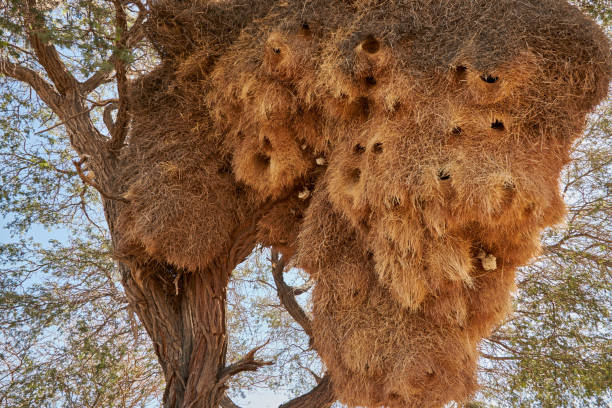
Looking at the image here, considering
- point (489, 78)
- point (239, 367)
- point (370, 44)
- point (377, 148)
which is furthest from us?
point (239, 367)

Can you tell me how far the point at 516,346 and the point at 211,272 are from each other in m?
4.43

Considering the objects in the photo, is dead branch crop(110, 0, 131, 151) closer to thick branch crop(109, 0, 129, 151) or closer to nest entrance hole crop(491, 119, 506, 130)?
thick branch crop(109, 0, 129, 151)

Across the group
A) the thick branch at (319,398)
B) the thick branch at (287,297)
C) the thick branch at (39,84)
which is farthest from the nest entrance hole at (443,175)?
the thick branch at (39,84)

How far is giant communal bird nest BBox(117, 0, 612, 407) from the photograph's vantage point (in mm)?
3482

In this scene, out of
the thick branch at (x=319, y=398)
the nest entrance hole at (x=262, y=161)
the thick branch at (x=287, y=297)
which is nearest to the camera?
the nest entrance hole at (x=262, y=161)

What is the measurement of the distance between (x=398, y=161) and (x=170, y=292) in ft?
11.1

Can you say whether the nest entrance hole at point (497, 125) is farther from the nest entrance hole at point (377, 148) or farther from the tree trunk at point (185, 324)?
the tree trunk at point (185, 324)

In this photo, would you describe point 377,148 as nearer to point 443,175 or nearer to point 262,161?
point 443,175

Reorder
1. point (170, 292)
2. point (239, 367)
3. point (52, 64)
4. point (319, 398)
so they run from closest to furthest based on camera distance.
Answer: point (239, 367), point (170, 292), point (52, 64), point (319, 398)

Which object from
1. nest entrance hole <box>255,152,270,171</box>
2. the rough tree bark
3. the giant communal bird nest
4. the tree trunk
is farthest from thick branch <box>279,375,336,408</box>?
nest entrance hole <box>255,152,270,171</box>

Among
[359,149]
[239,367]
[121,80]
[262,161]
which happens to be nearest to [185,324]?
[239,367]

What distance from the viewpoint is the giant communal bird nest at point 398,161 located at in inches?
137

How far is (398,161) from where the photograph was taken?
358 centimetres

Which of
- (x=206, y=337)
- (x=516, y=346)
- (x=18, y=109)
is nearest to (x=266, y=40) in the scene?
(x=206, y=337)
